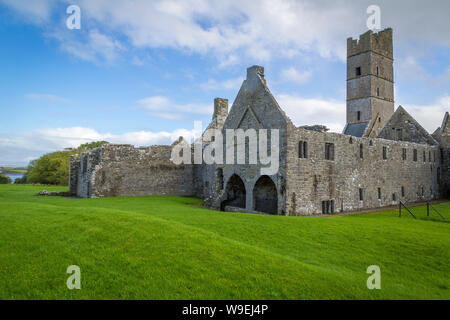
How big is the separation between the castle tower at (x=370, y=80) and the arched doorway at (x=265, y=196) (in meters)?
33.3

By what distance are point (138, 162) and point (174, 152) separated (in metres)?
3.90

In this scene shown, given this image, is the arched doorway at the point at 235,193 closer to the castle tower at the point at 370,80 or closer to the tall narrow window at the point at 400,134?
the tall narrow window at the point at 400,134

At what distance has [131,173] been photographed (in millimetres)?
28531

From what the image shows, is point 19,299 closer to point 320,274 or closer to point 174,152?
point 320,274

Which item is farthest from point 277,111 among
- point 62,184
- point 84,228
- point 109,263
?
point 62,184

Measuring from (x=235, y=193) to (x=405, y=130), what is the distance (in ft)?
77.0

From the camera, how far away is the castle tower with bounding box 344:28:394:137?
5262 cm

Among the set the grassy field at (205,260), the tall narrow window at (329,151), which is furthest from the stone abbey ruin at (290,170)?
the grassy field at (205,260)

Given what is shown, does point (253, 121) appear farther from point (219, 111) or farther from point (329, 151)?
Result: point (219, 111)

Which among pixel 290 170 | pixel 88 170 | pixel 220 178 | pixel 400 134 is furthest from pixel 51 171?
pixel 400 134

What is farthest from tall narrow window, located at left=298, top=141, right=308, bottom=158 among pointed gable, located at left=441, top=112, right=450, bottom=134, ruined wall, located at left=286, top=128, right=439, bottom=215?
pointed gable, located at left=441, top=112, right=450, bottom=134

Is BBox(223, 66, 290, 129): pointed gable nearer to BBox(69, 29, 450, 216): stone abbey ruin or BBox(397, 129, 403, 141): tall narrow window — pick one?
BBox(69, 29, 450, 216): stone abbey ruin

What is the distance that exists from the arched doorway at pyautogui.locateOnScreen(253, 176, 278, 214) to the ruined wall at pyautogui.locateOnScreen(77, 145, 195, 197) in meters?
11.1

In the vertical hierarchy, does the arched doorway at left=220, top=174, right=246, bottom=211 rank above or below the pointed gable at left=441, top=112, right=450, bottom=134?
below
